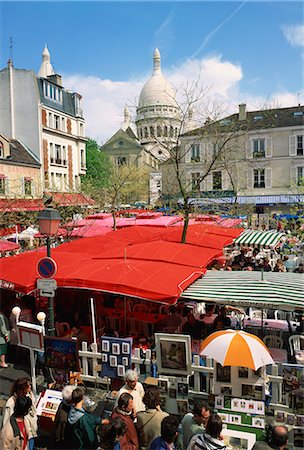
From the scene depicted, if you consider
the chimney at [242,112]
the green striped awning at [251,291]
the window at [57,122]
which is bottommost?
the green striped awning at [251,291]

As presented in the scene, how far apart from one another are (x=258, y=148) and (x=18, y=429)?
1687 inches

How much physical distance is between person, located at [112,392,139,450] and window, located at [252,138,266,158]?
41509mm

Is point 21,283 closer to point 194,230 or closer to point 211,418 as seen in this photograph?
point 211,418

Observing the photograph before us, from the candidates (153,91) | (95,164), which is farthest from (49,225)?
(153,91)

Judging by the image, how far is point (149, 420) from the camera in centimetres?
484

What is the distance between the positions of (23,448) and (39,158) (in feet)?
120

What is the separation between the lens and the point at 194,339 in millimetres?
8867

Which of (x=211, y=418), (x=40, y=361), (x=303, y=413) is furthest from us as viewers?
(x=40, y=361)

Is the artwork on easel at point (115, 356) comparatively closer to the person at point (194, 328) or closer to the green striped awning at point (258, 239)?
the person at point (194, 328)

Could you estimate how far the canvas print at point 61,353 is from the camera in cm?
661

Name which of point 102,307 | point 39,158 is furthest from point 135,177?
point 102,307

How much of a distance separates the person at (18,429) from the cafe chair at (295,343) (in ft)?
19.2

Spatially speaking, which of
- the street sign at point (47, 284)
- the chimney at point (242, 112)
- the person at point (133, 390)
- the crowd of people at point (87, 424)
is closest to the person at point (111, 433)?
the crowd of people at point (87, 424)

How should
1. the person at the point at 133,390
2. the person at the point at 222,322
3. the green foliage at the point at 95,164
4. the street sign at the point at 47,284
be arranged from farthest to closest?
the green foliage at the point at 95,164 → the person at the point at 222,322 → the street sign at the point at 47,284 → the person at the point at 133,390
